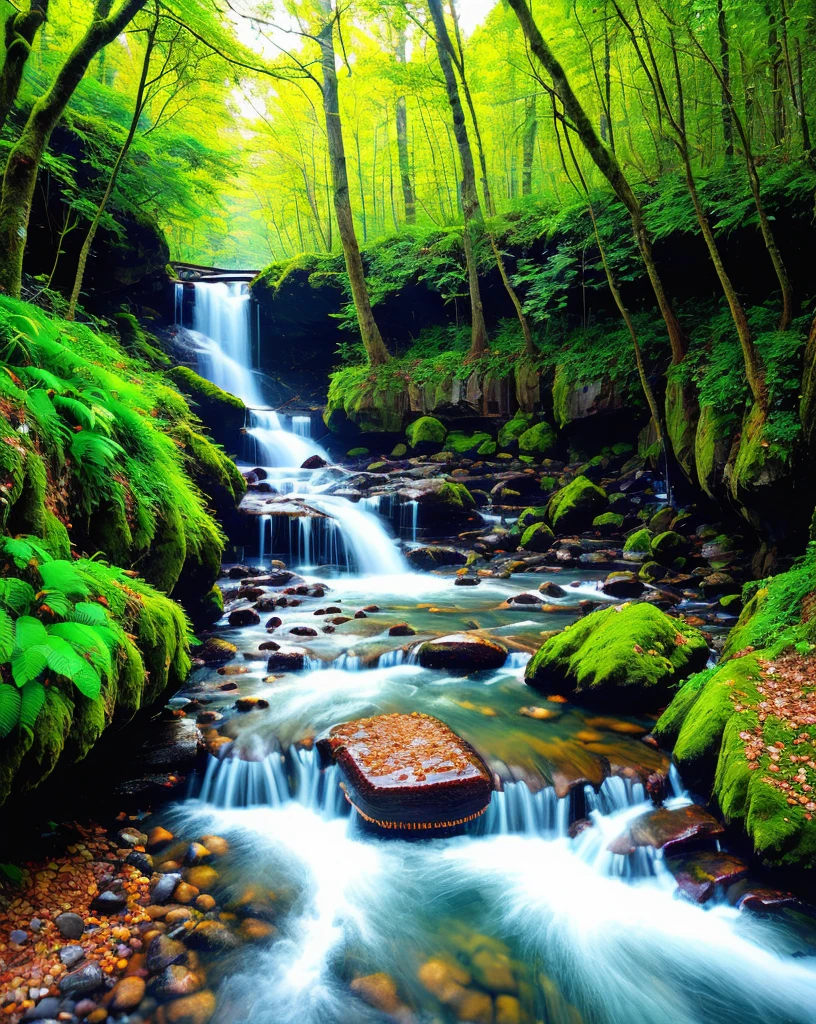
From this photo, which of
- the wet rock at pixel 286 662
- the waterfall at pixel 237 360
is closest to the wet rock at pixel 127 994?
the wet rock at pixel 286 662

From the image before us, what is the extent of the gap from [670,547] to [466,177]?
10.5m

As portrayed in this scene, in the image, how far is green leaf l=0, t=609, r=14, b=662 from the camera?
91.1 inches

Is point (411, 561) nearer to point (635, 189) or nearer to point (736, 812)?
point (736, 812)

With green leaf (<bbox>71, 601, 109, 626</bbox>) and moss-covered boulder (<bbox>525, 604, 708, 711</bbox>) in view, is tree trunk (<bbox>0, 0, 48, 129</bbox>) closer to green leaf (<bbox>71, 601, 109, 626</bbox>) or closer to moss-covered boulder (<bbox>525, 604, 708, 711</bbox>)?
green leaf (<bbox>71, 601, 109, 626</bbox>)

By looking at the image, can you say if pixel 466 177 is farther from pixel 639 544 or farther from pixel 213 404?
pixel 639 544

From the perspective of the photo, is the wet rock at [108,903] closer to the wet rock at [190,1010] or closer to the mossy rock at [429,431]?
the wet rock at [190,1010]

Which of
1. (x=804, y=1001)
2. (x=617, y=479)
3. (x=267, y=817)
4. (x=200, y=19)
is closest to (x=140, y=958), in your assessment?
(x=267, y=817)

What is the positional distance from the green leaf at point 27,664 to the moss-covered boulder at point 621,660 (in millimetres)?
4654

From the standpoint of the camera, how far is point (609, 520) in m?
11.5

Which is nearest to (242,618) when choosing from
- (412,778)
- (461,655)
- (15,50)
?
(461,655)

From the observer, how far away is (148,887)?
3.30m

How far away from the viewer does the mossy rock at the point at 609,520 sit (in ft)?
37.8

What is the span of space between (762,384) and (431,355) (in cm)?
1080

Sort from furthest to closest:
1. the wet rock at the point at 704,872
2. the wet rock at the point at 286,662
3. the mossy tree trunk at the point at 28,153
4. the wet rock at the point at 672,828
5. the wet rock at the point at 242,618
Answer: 1. the wet rock at the point at 242,618
2. the wet rock at the point at 286,662
3. the mossy tree trunk at the point at 28,153
4. the wet rock at the point at 672,828
5. the wet rock at the point at 704,872
